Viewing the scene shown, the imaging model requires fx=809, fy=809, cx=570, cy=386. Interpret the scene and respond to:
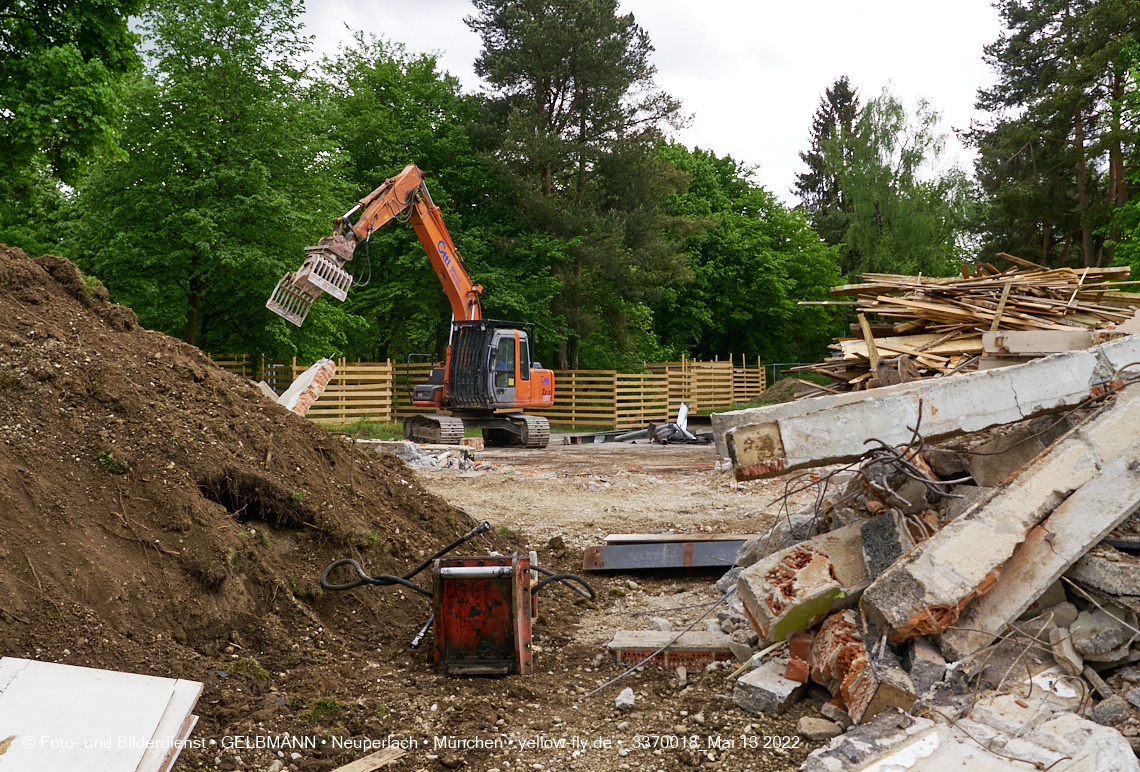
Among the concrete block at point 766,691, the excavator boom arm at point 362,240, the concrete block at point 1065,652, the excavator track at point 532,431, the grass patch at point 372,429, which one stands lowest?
the grass patch at point 372,429

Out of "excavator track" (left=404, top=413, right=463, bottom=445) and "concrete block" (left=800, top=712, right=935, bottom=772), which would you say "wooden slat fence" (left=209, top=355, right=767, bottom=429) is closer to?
"excavator track" (left=404, top=413, right=463, bottom=445)

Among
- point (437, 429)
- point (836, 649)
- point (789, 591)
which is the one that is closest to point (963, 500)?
point (789, 591)

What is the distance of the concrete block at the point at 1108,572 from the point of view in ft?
12.1

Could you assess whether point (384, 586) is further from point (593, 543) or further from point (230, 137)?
point (230, 137)

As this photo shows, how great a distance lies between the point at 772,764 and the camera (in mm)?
3508

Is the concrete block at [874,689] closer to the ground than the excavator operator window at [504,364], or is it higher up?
closer to the ground

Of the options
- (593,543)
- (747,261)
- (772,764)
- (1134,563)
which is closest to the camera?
(772,764)

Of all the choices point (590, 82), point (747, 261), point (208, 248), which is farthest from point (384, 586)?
point (747, 261)

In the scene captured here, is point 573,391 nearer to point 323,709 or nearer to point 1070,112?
point 1070,112

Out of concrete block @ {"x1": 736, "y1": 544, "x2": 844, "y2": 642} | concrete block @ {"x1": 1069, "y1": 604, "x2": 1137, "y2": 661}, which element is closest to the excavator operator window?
concrete block @ {"x1": 736, "y1": 544, "x2": 844, "y2": 642}

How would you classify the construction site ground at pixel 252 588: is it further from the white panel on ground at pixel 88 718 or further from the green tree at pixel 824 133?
the green tree at pixel 824 133

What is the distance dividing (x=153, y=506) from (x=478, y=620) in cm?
193

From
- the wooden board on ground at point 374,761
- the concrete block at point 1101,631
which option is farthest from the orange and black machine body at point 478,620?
the concrete block at point 1101,631

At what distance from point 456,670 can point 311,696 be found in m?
0.81
